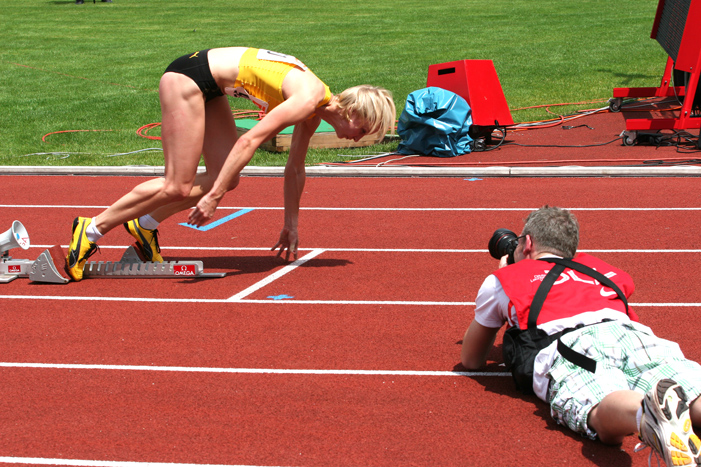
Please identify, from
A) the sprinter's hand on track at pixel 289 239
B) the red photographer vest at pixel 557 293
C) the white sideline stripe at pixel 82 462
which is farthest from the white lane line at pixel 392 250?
the white sideline stripe at pixel 82 462

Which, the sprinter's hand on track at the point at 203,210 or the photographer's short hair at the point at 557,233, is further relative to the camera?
the sprinter's hand on track at the point at 203,210

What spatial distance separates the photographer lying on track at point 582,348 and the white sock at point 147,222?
2804 millimetres

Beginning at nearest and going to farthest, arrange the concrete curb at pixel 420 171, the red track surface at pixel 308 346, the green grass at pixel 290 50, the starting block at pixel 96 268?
the red track surface at pixel 308 346 < the starting block at pixel 96 268 < the concrete curb at pixel 420 171 < the green grass at pixel 290 50

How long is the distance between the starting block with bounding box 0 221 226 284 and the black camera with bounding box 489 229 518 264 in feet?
7.72

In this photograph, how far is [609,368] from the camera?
3031 mm

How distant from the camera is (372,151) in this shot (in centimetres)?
1165

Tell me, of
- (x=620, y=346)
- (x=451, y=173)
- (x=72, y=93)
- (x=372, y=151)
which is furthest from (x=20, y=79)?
(x=620, y=346)

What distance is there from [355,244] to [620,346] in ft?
12.2

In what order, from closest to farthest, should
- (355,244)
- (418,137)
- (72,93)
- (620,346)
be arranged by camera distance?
(620,346) → (355,244) → (418,137) → (72,93)

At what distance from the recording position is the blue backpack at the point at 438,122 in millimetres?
10969

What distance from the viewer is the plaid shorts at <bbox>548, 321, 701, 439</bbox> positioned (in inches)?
117

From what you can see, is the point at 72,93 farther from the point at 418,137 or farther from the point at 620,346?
the point at 620,346

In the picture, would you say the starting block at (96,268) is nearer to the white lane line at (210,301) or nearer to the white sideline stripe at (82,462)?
the white lane line at (210,301)

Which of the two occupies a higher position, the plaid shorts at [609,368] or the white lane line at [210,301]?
the plaid shorts at [609,368]
